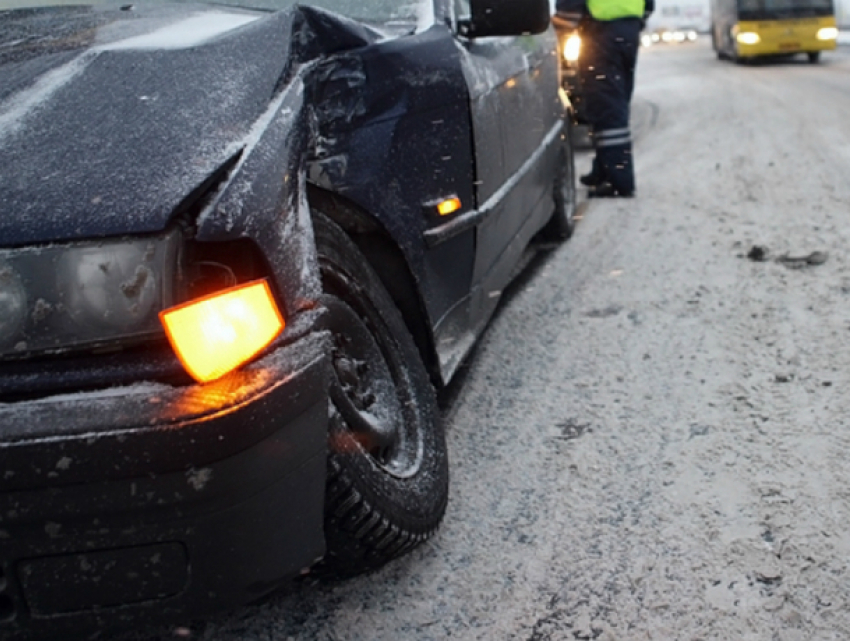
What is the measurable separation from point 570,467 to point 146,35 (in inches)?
65.1

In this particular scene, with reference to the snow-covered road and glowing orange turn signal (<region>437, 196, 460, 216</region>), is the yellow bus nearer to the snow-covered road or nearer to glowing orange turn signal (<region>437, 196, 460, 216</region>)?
the snow-covered road

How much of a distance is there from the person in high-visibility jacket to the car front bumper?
5486mm

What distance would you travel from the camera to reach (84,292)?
5.53 ft

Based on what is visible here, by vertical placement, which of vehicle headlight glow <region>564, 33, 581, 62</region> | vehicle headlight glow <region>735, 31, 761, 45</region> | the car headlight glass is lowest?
vehicle headlight glow <region>735, 31, 761, 45</region>

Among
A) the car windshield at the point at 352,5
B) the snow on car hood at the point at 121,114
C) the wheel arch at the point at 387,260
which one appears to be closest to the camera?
the snow on car hood at the point at 121,114

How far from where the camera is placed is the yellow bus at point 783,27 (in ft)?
62.2

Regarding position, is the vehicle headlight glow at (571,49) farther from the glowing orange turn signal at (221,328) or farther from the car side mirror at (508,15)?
the glowing orange turn signal at (221,328)

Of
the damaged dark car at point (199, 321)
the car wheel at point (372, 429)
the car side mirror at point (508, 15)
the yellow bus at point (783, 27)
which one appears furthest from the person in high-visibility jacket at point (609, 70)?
the yellow bus at point (783, 27)

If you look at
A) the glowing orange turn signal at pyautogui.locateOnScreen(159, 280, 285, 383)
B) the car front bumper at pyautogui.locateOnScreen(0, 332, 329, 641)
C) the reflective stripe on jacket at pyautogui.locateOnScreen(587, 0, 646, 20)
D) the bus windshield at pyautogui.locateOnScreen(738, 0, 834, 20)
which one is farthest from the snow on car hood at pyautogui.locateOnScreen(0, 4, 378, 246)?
the bus windshield at pyautogui.locateOnScreen(738, 0, 834, 20)

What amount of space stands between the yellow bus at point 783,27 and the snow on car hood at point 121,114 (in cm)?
1863

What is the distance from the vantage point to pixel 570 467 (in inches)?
115

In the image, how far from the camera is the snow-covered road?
2240 millimetres

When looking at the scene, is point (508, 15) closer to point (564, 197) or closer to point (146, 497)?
point (146, 497)

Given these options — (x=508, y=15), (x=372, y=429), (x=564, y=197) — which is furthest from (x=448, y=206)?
(x=564, y=197)
